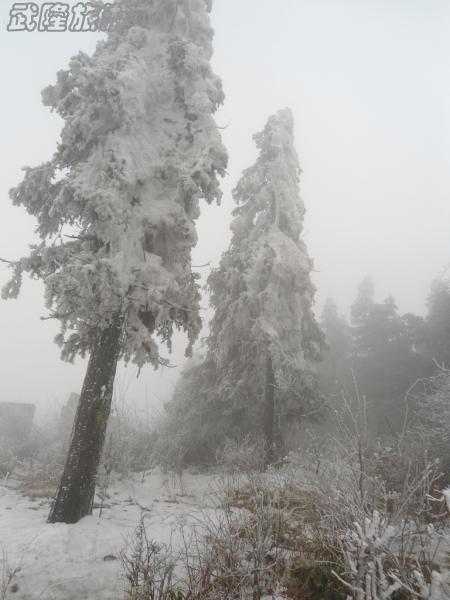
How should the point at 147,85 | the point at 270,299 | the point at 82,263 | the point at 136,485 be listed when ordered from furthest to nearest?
1. the point at 270,299
2. the point at 136,485
3. the point at 147,85
4. the point at 82,263

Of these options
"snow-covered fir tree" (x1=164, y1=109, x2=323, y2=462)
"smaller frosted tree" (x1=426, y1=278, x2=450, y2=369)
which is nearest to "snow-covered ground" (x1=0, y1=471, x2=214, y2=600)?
"snow-covered fir tree" (x1=164, y1=109, x2=323, y2=462)

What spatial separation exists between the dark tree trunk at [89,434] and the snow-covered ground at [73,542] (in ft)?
0.93

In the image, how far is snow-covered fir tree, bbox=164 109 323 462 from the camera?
12523 millimetres

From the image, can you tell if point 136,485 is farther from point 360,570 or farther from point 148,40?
point 148,40

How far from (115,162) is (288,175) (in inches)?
350

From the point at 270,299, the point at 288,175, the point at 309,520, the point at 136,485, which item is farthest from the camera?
the point at 288,175

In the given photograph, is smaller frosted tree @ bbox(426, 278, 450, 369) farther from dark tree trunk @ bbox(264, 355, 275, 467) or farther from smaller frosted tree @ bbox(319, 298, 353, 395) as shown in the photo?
dark tree trunk @ bbox(264, 355, 275, 467)

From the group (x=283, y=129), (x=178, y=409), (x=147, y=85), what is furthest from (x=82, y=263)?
(x=283, y=129)

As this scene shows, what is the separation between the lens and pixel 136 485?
9.43 m

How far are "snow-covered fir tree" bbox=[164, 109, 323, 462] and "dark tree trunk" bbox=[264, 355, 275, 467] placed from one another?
34mm

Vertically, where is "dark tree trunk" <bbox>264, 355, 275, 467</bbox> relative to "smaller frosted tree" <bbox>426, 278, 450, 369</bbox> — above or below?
below

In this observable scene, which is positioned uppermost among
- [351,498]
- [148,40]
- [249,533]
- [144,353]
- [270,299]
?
[148,40]

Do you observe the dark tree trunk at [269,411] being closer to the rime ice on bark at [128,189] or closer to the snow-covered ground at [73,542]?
the snow-covered ground at [73,542]

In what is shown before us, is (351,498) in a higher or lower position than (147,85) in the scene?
lower
